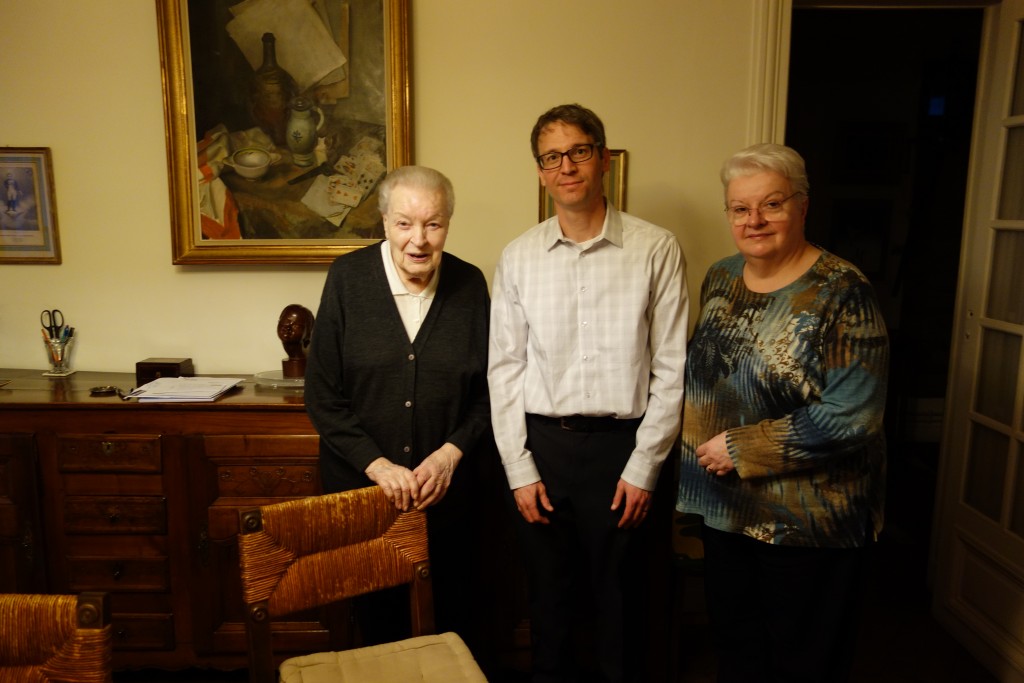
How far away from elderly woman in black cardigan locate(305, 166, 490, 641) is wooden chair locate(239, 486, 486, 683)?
0.22m

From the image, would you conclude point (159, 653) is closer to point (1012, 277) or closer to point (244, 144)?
point (244, 144)

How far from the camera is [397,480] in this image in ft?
5.67

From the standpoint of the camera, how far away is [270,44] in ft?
7.93

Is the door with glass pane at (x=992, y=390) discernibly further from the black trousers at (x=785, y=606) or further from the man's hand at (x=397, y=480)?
the man's hand at (x=397, y=480)

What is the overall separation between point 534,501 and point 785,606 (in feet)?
2.04

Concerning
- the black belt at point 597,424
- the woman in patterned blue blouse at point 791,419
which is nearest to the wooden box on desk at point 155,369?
the black belt at point 597,424

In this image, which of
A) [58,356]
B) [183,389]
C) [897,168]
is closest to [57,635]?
[183,389]

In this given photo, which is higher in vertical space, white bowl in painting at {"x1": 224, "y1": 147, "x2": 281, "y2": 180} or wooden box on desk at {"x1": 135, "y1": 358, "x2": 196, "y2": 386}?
white bowl in painting at {"x1": 224, "y1": 147, "x2": 281, "y2": 180}

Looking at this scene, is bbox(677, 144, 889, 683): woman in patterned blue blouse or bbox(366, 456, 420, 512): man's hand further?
bbox(366, 456, 420, 512): man's hand

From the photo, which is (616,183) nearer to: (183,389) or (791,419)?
(791,419)

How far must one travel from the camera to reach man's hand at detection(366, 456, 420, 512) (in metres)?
1.70

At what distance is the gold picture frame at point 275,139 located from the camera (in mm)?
2402

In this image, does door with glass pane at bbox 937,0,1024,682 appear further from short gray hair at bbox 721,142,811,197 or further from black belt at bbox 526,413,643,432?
black belt at bbox 526,413,643,432

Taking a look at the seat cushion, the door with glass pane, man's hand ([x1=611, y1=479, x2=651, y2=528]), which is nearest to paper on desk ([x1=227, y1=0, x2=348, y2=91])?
man's hand ([x1=611, y1=479, x2=651, y2=528])
